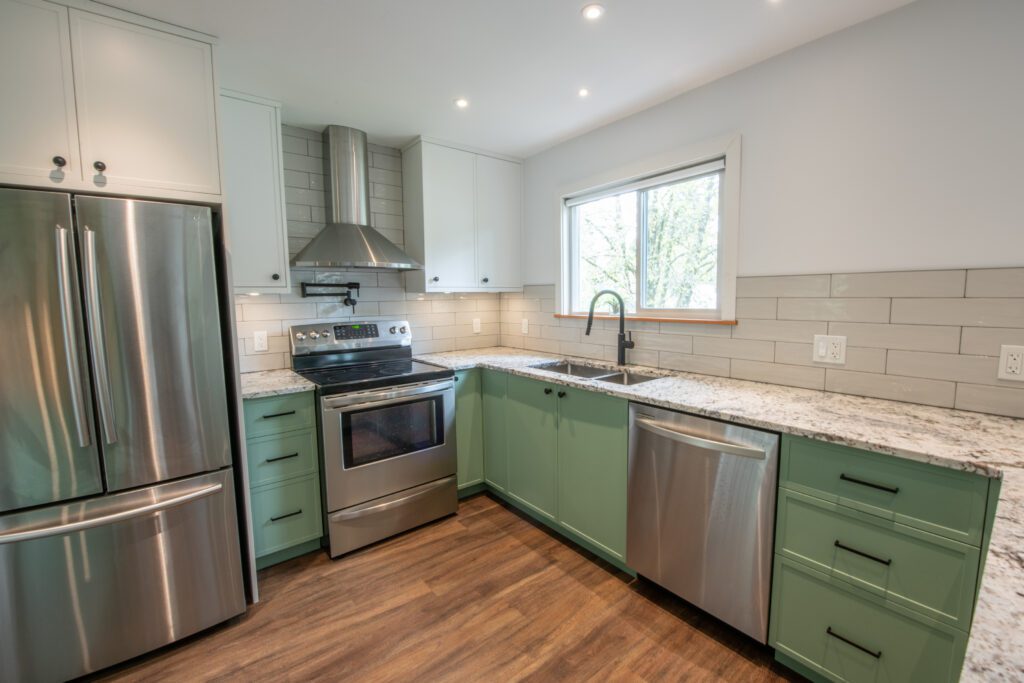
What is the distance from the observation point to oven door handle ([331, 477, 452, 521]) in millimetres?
2293

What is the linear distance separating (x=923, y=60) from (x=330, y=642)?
123 inches

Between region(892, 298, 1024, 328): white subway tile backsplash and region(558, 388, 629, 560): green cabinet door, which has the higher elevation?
region(892, 298, 1024, 328): white subway tile backsplash

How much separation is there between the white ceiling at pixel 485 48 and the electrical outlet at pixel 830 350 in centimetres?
124

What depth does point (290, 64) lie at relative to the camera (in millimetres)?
1987

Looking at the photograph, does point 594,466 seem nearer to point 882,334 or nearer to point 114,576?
point 882,334

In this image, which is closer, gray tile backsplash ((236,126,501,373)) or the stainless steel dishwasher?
the stainless steel dishwasher

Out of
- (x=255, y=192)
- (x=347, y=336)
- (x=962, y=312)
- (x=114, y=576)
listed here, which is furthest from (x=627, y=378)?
(x=114, y=576)

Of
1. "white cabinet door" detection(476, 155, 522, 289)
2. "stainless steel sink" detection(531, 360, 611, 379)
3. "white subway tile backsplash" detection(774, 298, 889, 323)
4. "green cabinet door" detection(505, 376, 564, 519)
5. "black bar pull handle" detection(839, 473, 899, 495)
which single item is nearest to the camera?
"black bar pull handle" detection(839, 473, 899, 495)

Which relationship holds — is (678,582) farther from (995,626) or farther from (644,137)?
(644,137)

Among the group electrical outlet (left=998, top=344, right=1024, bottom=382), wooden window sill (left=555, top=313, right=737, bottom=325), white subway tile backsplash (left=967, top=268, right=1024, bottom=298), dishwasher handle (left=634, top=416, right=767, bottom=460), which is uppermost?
white subway tile backsplash (left=967, top=268, right=1024, bottom=298)

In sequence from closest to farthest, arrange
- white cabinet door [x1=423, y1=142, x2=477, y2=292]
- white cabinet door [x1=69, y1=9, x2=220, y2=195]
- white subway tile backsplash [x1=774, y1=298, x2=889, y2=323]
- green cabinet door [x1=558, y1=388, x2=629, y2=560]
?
white cabinet door [x1=69, y1=9, x2=220, y2=195]
white subway tile backsplash [x1=774, y1=298, x2=889, y2=323]
green cabinet door [x1=558, y1=388, x2=629, y2=560]
white cabinet door [x1=423, y1=142, x2=477, y2=292]

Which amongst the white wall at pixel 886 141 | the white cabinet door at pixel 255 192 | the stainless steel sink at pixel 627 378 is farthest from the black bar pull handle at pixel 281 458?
the white wall at pixel 886 141

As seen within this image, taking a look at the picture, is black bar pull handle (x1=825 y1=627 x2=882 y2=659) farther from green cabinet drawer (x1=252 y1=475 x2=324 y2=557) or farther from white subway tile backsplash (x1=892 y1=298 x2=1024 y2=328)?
green cabinet drawer (x1=252 y1=475 x2=324 y2=557)

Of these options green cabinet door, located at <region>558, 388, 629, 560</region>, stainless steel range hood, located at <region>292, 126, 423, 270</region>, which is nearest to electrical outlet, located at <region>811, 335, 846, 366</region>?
green cabinet door, located at <region>558, 388, 629, 560</region>
